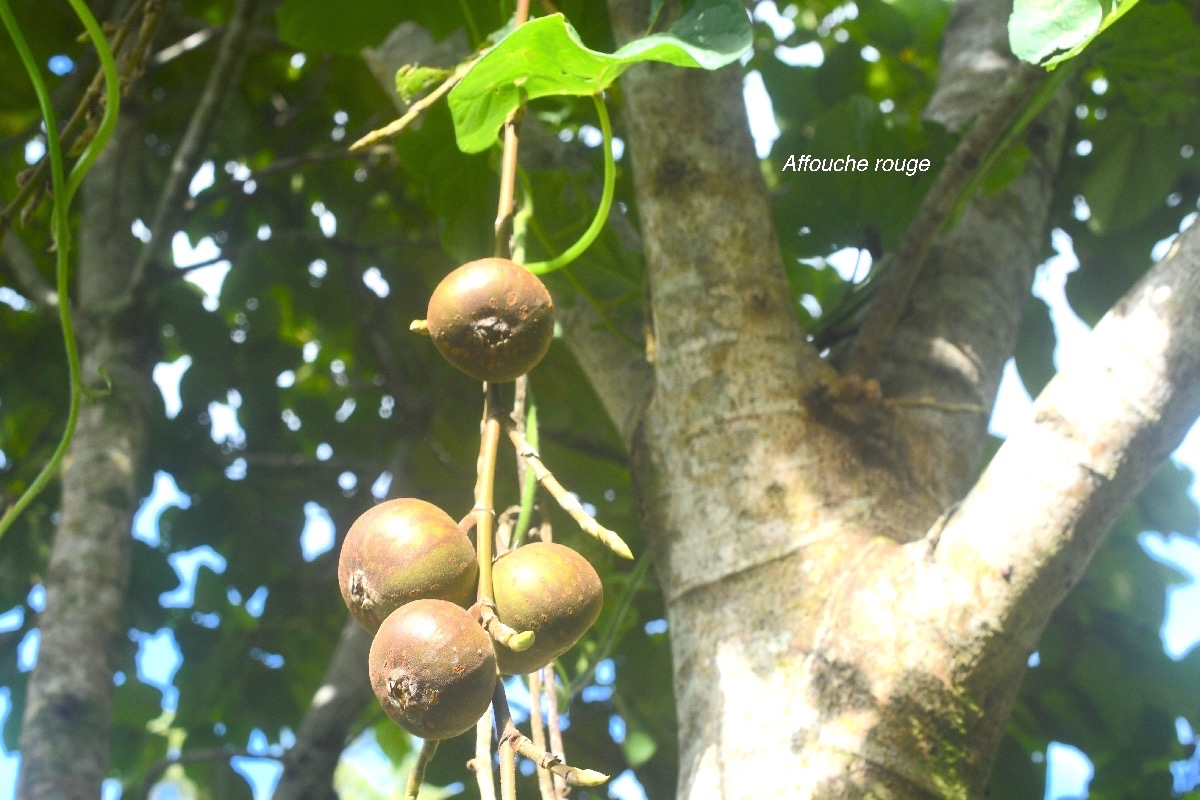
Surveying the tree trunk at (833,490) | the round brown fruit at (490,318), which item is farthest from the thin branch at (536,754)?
the tree trunk at (833,490)

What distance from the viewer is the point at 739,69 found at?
4.90 feet

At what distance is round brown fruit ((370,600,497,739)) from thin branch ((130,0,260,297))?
167cm

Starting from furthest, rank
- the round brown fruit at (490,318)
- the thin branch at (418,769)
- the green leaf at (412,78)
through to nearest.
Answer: the green leaf at (412,78) → the round brown fruit at (490,318) → the thin branch at (418,769)

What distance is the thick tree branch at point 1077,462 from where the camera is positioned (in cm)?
99

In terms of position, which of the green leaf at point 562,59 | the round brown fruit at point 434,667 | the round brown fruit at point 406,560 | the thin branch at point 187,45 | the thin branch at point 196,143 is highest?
the thin branch at point 187,45

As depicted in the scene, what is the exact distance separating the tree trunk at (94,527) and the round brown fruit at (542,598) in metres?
0.73

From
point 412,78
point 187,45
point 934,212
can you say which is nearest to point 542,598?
point 412,78

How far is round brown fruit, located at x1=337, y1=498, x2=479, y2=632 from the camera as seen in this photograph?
0.69m

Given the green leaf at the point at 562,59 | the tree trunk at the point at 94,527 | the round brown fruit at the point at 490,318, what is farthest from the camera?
the tree trunk at the point at 94,527

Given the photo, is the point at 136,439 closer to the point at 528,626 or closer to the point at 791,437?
the point at 791,437

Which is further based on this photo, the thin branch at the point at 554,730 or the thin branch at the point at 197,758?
the thin branch at the point at 197,758

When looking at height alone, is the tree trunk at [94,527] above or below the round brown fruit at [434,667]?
above

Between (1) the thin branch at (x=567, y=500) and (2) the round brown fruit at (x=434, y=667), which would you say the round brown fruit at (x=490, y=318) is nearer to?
(1) the thin branch at (x=567, y=500)

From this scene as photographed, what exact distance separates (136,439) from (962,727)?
5.12ft
